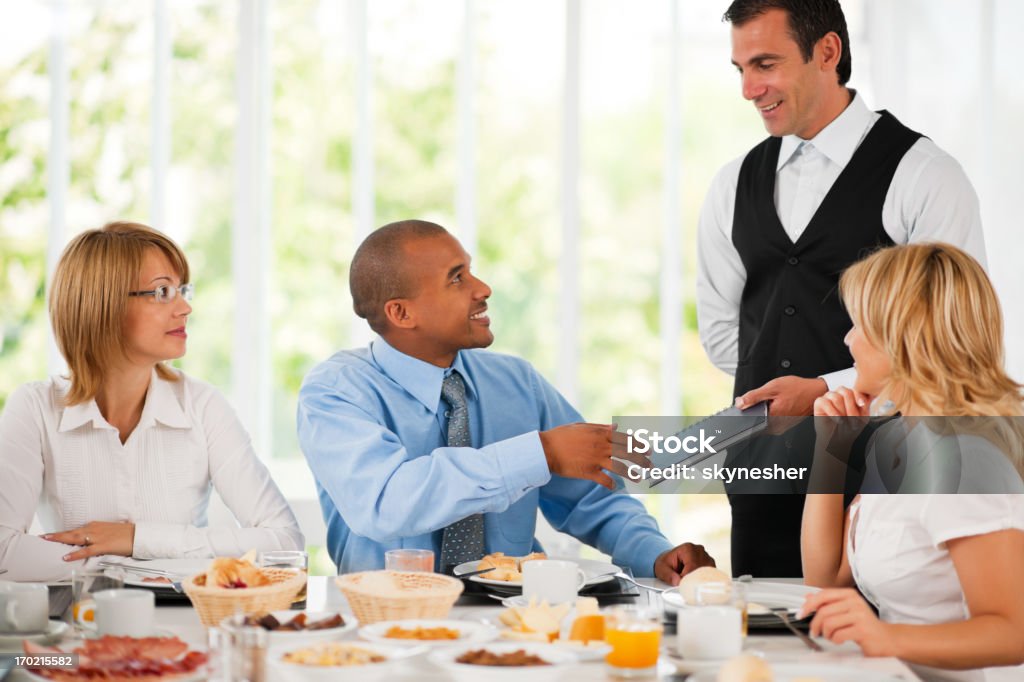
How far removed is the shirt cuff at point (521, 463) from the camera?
2.02 metres

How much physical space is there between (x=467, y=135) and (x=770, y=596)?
91.9 inches

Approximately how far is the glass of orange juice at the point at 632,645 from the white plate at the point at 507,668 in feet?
0.16

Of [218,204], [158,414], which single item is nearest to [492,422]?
[158,414]

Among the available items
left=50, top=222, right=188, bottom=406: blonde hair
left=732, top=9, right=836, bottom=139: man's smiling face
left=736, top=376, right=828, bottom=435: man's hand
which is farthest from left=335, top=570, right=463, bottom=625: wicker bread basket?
left=732, top=9, right=836, bottom=139: man's smiling face

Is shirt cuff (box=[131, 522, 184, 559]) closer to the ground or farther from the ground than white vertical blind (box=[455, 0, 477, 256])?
closer to the ground

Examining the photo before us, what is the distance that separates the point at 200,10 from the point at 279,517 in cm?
210

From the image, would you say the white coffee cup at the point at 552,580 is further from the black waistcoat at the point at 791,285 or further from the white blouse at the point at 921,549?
the black waistcoat at the point at 791,285

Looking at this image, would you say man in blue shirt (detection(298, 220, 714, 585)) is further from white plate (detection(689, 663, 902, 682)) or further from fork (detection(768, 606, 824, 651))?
white plate (detection(689, 663, 902, 682))

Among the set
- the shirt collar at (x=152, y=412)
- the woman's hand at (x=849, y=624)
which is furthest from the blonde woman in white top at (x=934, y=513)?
the shirt collar at (x=152, y=412)

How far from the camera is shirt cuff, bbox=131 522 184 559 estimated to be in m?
2.09

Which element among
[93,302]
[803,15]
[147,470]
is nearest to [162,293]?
[93,302]

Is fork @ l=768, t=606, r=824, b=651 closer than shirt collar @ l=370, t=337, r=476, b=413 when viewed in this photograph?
Yes

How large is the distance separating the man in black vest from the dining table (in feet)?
2.81

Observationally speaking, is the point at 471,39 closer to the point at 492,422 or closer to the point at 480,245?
the point at 480,245
